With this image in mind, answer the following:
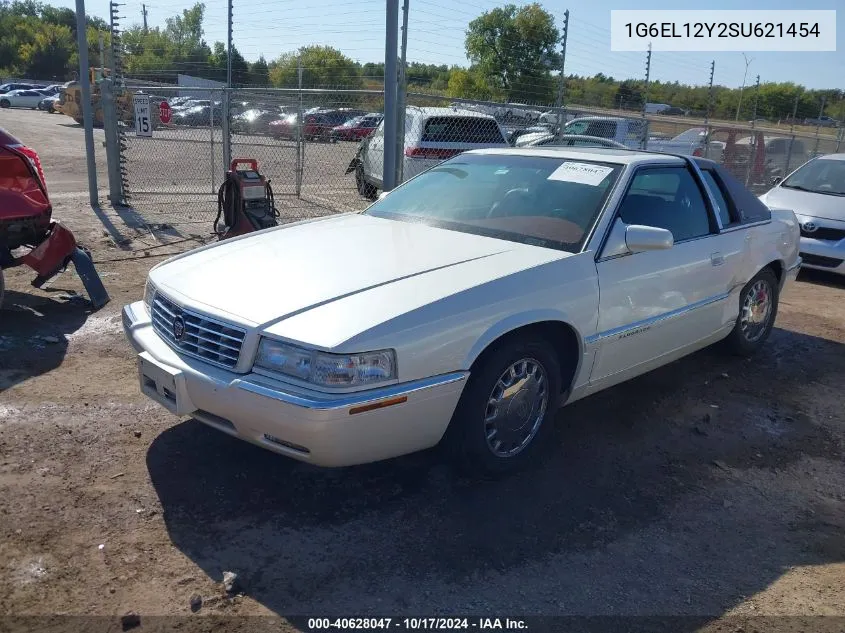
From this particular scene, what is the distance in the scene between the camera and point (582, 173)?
14.5 feet

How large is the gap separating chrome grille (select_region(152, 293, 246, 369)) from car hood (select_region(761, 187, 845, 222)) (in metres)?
7.84

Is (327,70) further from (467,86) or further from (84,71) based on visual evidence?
(84,71)

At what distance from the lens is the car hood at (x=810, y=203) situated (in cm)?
880

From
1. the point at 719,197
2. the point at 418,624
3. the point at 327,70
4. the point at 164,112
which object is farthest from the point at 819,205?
the point at 327,70

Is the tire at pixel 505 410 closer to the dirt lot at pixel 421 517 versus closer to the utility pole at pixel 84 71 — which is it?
the dirt lot at pixel 421 517

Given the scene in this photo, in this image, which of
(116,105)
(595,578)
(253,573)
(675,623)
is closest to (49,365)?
(253,573)

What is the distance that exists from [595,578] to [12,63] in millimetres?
79821

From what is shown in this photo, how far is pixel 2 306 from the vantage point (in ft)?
19.0

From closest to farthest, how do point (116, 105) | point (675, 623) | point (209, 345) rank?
point (675, 623) → point (209, 345) → point (116, 105)

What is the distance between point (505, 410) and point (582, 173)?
165 centimetres

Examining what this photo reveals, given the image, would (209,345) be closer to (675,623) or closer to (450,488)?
(450,488)

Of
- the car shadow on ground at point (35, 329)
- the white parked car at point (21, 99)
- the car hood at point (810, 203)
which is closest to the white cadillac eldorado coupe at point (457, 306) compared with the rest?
the car shadow on ground at point (35, 329)

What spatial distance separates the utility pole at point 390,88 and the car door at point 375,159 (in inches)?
142

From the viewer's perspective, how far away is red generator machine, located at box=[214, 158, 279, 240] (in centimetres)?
807
